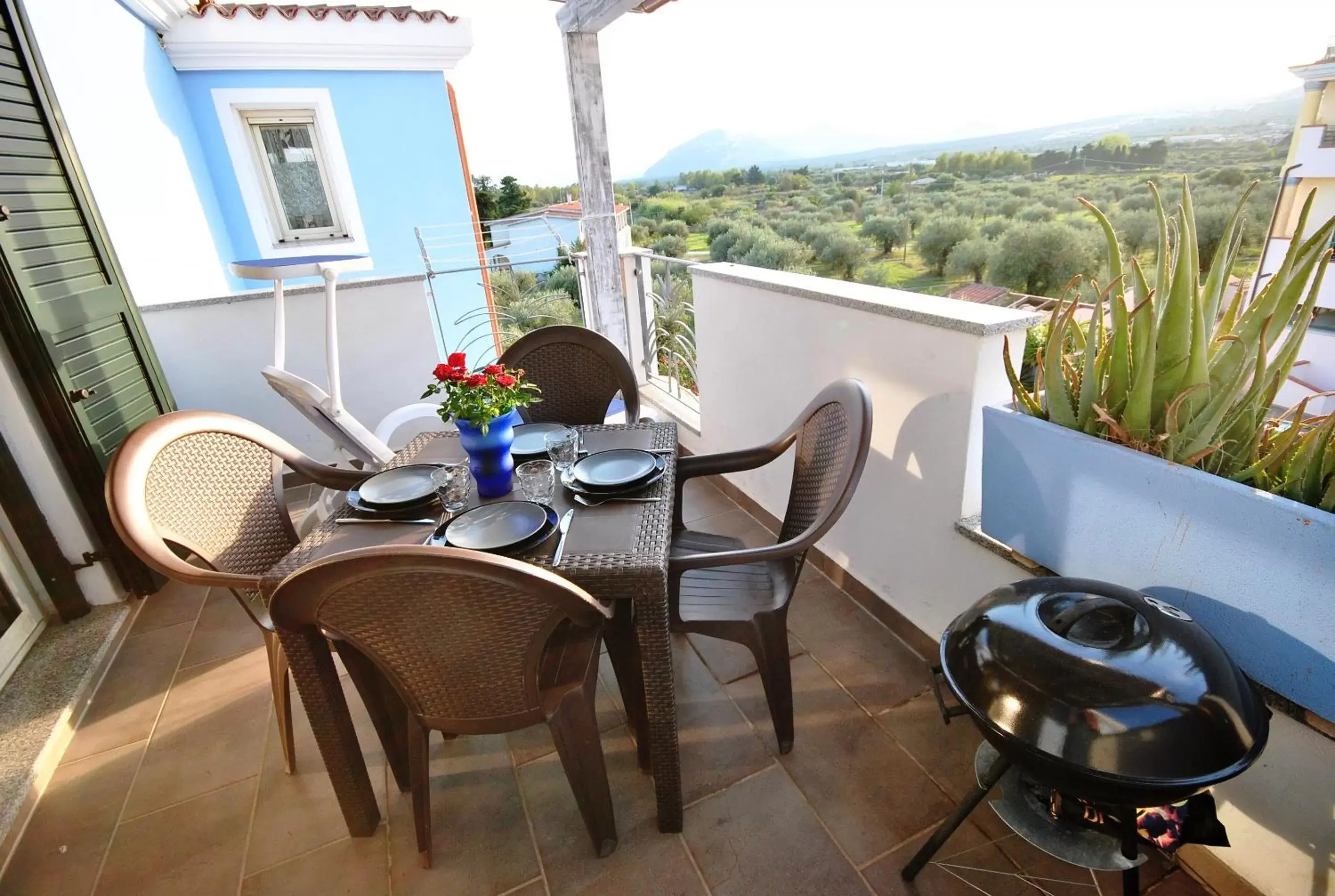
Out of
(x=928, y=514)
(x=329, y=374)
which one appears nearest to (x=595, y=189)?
(x=329, y=374)

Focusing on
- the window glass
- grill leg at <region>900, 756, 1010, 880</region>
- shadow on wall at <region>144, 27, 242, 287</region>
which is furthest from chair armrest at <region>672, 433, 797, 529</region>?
the window glass

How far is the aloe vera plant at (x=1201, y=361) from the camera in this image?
3.31 feet

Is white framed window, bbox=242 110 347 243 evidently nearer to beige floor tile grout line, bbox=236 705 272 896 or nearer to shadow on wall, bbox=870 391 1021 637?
beige floor tile grout line, bbox=236 705 272 896

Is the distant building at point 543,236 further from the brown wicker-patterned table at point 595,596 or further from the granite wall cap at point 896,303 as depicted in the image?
the brown wicker-patterned table at point 595,596

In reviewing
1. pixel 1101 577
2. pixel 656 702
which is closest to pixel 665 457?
pixel 656 702

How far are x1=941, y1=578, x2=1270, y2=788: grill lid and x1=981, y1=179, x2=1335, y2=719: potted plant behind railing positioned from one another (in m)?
0.13

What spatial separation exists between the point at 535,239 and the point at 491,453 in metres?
2.97

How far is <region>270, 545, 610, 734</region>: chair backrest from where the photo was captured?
0.94 meters

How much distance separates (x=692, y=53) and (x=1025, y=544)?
6286mm

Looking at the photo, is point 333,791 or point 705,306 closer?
point 333,791

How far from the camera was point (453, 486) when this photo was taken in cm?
148

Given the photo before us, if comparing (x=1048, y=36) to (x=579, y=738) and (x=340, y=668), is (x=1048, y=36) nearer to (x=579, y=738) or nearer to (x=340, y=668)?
(x=579, y=738)

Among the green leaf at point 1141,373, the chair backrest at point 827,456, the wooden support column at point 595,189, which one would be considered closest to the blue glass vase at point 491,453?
the chair backrest at point 827,456

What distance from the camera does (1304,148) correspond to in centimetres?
198
